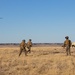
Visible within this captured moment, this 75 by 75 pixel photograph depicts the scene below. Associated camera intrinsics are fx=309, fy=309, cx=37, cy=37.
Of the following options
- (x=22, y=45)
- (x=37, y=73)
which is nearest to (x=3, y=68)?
(x=37, y=73)

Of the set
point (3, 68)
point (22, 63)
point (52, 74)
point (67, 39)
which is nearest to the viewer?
point (52, 74)

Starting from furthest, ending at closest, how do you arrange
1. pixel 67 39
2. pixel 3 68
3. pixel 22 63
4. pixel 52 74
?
1. pixel 67 39
2. pixel 22 63
3. pixel 3 68
4. pixel 52 74

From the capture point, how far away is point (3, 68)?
19875 mm

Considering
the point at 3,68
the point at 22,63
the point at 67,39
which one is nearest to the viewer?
the point at 3,68

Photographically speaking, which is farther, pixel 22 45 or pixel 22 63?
pixel 22 45

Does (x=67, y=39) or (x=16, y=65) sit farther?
(x=67, y=39)

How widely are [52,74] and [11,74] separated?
2.43m

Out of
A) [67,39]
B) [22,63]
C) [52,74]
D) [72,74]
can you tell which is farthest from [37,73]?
[67,39]

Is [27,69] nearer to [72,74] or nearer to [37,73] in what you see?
[37,73]

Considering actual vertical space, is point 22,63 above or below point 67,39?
below

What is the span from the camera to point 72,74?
715 inches

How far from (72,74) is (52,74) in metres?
1.18

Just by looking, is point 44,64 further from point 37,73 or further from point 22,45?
point 22,45

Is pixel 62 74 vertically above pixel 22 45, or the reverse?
pixel 22 45
